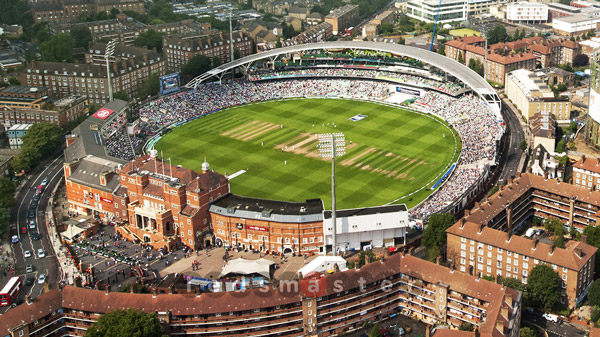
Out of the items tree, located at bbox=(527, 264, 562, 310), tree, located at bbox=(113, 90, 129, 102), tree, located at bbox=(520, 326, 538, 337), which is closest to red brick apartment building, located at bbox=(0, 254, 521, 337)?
tree, located at bbox=(520, 326, 538, 337)

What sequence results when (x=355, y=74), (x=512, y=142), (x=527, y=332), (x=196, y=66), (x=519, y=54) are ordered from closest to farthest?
(x=527, y=332), (x=512, y=142), (x=355, y=74), (x=196, y=66), (x=519, y=54)

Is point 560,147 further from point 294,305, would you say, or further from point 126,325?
point 126,325

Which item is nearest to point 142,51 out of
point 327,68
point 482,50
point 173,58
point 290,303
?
point 173,58

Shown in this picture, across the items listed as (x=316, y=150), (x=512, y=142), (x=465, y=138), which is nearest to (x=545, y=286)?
(x=465, y=138)

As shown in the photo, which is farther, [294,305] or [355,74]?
[355,74]

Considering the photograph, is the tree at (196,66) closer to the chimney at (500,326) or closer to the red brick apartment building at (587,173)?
the red brick apartment building at (587,173)

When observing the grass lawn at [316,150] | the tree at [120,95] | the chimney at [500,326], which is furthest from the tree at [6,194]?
the chimney at [500,326]

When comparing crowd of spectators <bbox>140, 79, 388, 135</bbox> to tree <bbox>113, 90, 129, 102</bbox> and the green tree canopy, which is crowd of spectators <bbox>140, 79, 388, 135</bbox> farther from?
the green tree canopy
